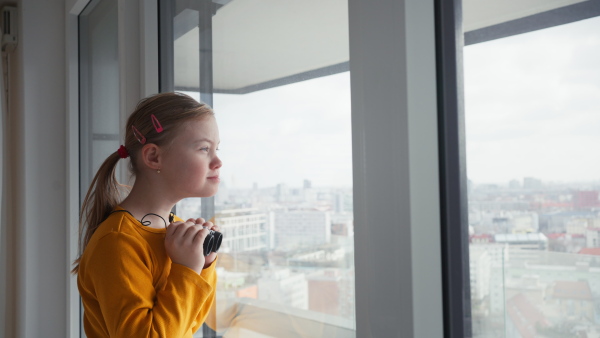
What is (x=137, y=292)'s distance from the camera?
0.79m

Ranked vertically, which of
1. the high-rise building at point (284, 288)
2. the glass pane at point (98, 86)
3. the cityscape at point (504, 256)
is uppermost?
the glass pane at point (98, 86)

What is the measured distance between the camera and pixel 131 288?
79 centimetres

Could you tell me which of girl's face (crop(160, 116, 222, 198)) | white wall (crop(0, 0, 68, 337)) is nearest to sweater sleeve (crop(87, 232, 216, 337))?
girl's face (crop(160, 116, 222, 198))

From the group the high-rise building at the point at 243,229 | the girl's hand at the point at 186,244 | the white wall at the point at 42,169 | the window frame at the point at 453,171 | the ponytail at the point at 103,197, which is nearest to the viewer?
the window frame at the point at 453,171

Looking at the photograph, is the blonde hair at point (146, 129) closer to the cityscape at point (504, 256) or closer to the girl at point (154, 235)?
the girl at point (154, 235)

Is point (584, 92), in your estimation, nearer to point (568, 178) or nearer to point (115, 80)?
point (568, 178)

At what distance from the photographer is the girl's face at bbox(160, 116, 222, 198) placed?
883 millimetres

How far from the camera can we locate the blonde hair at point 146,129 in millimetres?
893

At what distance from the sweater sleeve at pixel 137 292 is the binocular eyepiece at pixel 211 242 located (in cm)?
5

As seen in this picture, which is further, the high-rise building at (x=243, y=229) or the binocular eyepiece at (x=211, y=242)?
the high-rise building at (x=243, y=229)

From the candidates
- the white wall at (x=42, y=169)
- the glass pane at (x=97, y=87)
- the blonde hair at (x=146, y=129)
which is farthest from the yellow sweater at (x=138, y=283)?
the white wall at (x=42, y=169)

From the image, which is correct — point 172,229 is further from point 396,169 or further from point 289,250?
point 396,169

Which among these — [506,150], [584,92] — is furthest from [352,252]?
[584,92]

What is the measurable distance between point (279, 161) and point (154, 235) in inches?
11.7
